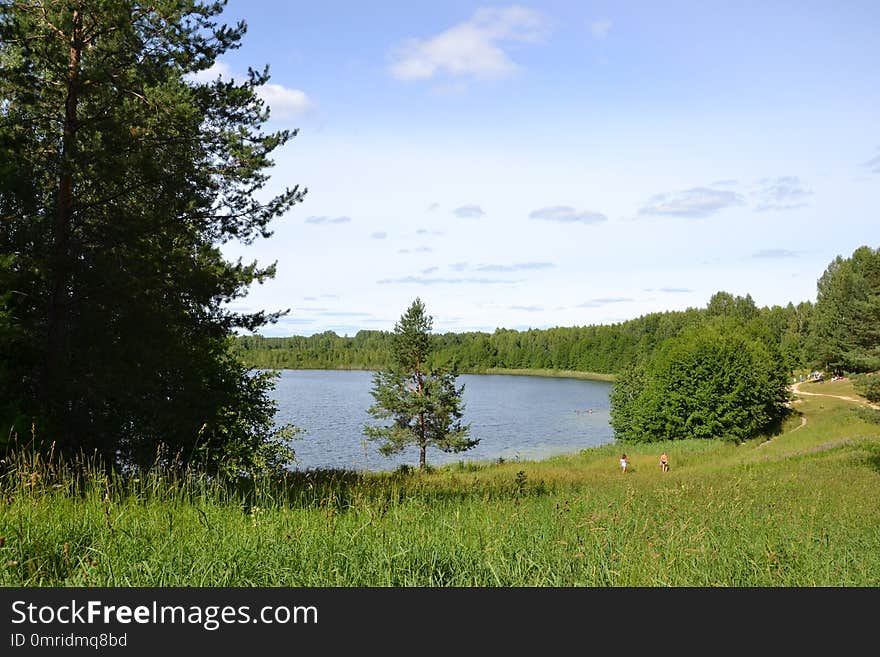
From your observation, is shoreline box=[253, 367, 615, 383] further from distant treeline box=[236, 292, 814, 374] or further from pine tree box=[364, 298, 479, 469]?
pine tree box=[364, 298, 479, 469]

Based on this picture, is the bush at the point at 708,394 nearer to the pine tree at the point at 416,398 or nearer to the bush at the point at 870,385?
the pine tree at the point at 416,398

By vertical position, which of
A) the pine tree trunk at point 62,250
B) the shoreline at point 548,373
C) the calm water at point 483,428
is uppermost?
the pine tree trunk at point 62,250

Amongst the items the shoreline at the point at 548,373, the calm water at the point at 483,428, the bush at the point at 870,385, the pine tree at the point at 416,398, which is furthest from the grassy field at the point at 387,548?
the shoreline at the point at 548,373

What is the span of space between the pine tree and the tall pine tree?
26.6 metres

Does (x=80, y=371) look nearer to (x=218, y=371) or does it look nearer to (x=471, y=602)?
(x=218, y=371)

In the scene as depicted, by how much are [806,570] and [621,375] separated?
6076 cm

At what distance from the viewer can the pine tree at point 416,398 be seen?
4100 centimetres

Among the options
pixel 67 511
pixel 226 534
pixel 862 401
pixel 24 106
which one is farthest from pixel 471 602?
pixel 862 401

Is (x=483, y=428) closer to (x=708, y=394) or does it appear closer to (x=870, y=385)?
(x=708, y=394)

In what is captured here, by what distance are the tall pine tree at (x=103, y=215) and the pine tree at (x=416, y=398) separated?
26556 millimetres

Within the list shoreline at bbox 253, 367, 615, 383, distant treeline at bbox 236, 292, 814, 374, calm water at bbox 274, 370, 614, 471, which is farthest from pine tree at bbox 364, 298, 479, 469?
shoreline at bbox 253, 367, 615, 383

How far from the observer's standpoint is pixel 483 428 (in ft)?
204

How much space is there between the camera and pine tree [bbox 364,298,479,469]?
4100 cm

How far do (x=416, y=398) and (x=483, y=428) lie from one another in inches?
888
